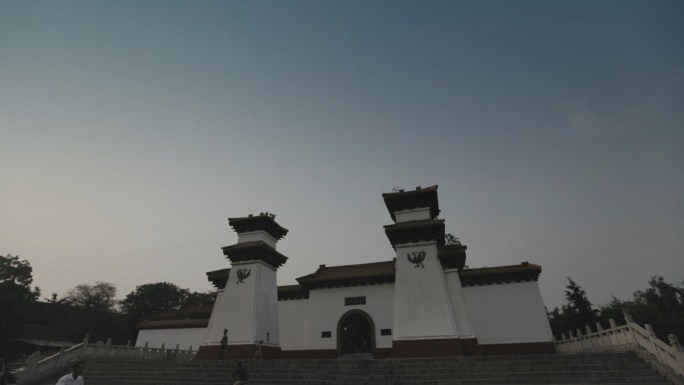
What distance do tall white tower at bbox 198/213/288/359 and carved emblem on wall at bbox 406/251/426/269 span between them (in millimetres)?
8480

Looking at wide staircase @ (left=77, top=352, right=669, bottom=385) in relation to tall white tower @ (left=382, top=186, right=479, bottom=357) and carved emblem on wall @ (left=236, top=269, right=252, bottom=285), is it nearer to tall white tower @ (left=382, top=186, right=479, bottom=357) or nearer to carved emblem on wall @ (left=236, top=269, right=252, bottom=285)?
tall white tower @ (left=382, top=186, right=479, bottom=357)

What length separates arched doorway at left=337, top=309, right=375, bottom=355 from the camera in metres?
21.1

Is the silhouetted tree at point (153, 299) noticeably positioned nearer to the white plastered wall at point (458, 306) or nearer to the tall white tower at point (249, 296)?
the tall white tower at point (249, 296)

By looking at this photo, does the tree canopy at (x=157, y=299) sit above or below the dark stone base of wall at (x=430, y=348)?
above

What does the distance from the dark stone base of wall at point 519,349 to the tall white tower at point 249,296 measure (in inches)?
479

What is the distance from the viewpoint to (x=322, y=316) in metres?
22.1

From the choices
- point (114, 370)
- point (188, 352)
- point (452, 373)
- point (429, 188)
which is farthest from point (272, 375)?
point (188, 352)

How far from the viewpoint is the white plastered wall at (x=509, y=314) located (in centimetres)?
1902

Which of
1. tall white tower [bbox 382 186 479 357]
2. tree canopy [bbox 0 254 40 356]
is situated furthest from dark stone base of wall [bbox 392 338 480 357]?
tree canopy [bbox 0 254 40 356]

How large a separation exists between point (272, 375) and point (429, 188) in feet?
37.8

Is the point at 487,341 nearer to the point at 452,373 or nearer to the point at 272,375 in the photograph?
the point at 452,373

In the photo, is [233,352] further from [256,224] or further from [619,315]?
[619,315]

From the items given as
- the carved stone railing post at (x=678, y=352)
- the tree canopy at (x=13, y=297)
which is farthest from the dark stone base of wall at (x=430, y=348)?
the tree canopy at (x=13, y=297)

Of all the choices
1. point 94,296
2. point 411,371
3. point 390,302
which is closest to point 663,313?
point 390,302
